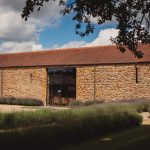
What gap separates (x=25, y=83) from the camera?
146 feet

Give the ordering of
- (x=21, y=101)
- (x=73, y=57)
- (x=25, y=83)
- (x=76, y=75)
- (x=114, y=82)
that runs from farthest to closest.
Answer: (x=25, y=83) < (x=21, y=101) < (x=73, y=57) < (x=76, y=75) < (x=114, y=82)

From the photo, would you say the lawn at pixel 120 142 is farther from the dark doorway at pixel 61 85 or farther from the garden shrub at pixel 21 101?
the garden shrub at pixel 21 101

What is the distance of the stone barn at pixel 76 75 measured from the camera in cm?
3650

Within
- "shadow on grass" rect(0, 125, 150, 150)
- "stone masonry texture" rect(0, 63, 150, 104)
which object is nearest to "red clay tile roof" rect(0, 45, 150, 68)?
"stone masonry texture" rect(0, 63, 150, 104)

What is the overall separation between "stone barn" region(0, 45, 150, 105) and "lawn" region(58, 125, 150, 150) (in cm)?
1821

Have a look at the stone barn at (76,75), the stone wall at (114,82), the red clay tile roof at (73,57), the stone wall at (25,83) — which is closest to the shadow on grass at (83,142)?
the stone wall at (114,82)

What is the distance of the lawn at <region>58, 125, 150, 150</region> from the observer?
46.8ft

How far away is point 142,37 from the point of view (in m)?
Answer: 14.2

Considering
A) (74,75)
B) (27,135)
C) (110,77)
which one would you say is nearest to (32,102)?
(74,75)

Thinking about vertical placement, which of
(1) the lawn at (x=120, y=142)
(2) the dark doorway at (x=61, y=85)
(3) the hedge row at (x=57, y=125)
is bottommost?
(1) the lawn at (x=120, y=142)

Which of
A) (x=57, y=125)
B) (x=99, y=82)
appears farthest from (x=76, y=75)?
(x=57, y=125)

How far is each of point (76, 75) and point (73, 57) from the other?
2649 mm

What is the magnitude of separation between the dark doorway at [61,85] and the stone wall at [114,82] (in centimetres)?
108

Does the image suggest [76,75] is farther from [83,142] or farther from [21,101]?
[83,142]
